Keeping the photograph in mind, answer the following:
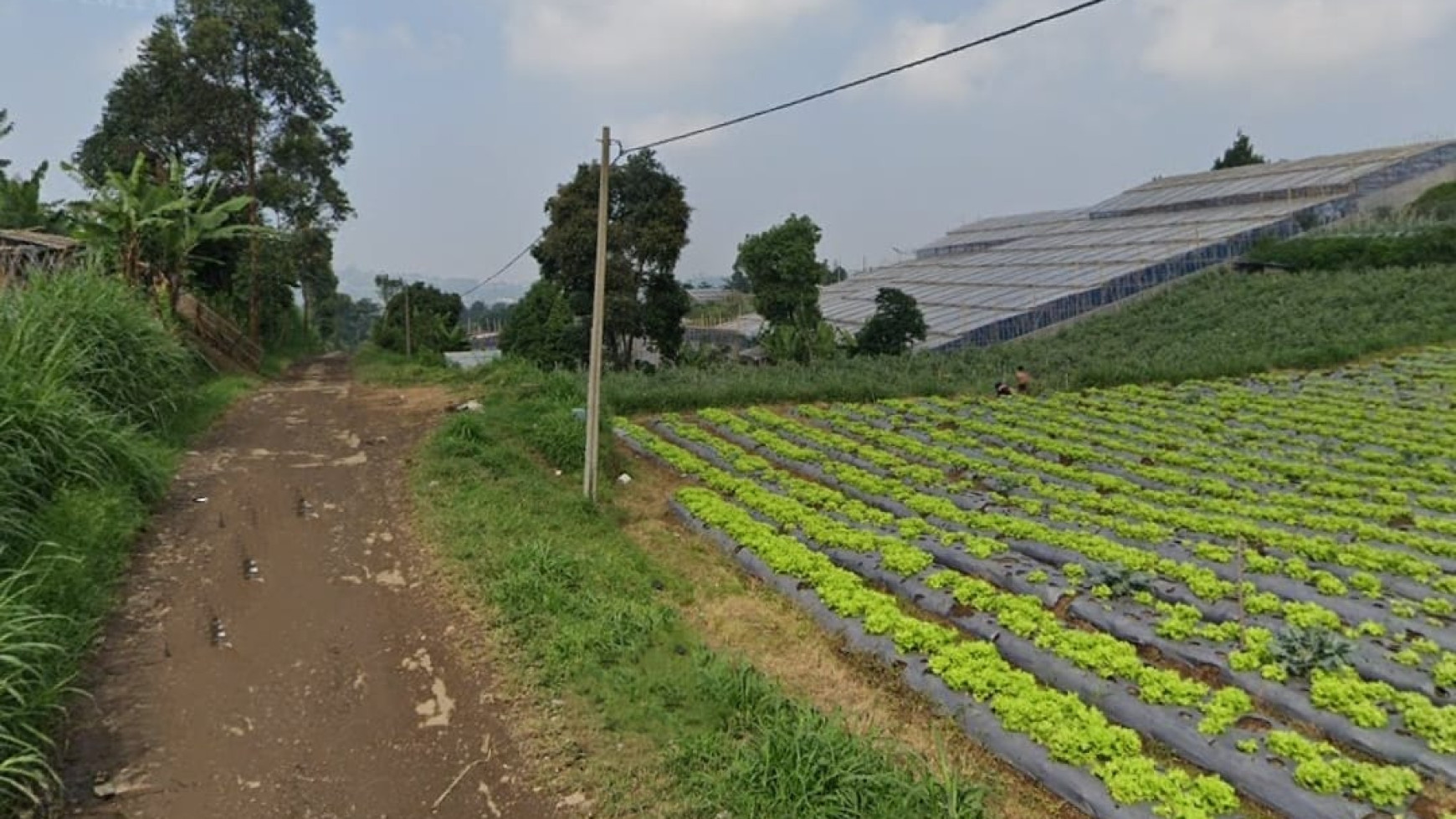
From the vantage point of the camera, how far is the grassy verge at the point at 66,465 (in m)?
4.31

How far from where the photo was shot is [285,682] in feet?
17.0

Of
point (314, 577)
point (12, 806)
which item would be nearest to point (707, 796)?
point (12, 806)

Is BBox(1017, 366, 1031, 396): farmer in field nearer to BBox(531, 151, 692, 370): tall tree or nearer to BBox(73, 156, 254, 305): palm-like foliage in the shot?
BBox(531, 151, 692, 370): tall tree

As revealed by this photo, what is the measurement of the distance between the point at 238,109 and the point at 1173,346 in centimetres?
2693

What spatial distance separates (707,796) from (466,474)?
6079mm

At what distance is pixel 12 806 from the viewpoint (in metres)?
3.81

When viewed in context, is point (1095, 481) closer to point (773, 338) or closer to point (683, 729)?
point (683, 729)

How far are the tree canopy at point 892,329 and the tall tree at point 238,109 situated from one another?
17.9 m

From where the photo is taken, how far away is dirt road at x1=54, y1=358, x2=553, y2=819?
4.21m

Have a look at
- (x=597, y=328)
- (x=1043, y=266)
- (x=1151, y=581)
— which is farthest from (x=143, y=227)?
(x=1043, y=266)

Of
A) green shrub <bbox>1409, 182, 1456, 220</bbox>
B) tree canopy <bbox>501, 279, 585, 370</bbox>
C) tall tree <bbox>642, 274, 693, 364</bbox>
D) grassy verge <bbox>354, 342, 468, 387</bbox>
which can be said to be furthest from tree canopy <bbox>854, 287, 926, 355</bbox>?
green shrub <bbox>1409, 182, 1456, 220</bbox>

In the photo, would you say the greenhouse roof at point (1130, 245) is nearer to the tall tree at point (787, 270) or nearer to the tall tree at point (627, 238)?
the tall tree at point (787, 270)

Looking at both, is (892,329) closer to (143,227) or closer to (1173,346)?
(1173,346)

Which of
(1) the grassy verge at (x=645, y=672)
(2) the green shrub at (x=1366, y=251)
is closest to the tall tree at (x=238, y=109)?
(1) the grassy verge at (x=645, y=672)
